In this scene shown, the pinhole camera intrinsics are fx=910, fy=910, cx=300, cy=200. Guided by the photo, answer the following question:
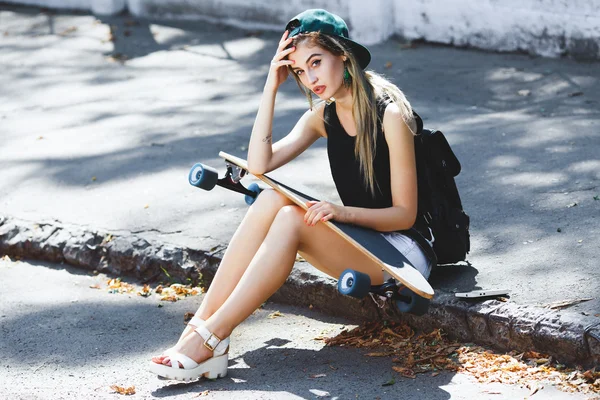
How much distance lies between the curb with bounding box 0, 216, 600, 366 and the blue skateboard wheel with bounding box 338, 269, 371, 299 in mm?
554

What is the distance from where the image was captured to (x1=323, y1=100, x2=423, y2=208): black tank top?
3.53 meters

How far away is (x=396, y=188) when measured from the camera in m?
3.40

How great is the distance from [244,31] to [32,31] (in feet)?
8.47

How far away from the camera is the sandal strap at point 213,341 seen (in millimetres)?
3352

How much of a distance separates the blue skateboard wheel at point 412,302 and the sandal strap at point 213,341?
2.25ft

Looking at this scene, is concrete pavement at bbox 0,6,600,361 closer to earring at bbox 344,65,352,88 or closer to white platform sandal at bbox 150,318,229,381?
white platform sandal at bbox 150,318,229,381

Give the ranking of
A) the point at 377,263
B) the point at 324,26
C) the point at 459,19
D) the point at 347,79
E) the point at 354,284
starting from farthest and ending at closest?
the point at 459,19
the point at 347,79
the point at 324,26
the point at 377,263
the point at 354,284

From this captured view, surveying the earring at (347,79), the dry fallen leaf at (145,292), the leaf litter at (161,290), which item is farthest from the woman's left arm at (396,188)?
the dry fallen leaf at (145,292)

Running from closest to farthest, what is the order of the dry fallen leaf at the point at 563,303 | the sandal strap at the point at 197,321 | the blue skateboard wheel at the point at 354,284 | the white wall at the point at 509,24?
the blue skateboard wheel at the point at 354,284
the dry fallen leaf at the point at 563,303
the sandal strap at the point at 197,321
the white wall at the point at 509,24

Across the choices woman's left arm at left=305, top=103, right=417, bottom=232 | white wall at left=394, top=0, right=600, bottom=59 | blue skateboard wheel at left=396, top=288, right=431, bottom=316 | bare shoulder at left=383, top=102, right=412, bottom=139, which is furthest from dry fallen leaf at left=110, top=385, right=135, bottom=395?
white wall at left=394, top=0, right=600, bottom=59

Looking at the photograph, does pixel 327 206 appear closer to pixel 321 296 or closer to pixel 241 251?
pixel 241 251

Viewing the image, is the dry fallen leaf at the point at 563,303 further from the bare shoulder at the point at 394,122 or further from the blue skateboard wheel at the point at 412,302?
the bare shoulder at the point at 394,122

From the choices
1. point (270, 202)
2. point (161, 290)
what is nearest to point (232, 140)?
point (161, 290)

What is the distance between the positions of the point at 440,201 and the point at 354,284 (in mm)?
721
